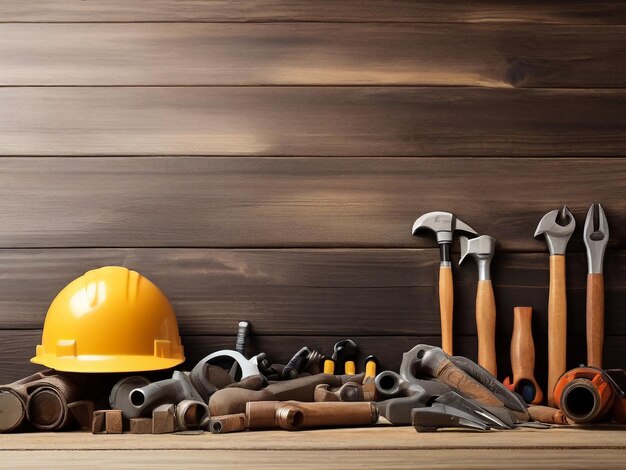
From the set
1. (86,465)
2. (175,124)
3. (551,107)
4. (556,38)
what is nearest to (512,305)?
(551,107)

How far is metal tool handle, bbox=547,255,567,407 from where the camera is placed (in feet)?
6.01

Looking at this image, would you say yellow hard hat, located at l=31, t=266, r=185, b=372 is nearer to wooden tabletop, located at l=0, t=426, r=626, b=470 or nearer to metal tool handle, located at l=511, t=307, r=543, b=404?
wooden tabletop, located at l=0, t=426, r=626, b=470

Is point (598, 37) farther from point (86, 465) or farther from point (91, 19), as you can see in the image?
point (86, 465)

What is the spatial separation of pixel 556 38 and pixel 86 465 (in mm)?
1517

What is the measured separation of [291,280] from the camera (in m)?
1.94

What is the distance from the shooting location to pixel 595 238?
1904 mm

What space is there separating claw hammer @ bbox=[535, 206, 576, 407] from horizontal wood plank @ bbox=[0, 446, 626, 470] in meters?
0.55

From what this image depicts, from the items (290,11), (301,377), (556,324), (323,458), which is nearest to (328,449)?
(323,458)

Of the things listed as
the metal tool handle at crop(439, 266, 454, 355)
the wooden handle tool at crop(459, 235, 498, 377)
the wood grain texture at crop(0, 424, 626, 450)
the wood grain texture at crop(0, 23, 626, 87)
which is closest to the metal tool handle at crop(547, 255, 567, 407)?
the wooden handle tool at crop(459, 235, 498, 377)

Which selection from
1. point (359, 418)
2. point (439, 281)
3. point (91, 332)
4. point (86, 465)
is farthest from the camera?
point (439, 281)

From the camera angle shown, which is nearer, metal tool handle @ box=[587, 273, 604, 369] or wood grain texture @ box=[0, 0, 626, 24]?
metal tool handle @ box=[587, 273, 604, 369]

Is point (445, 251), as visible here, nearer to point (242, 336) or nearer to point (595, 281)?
point (595, 281)

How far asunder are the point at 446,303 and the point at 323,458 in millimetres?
749

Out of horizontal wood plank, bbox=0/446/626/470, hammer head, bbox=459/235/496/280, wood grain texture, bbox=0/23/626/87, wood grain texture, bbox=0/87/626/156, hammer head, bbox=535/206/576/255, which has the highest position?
wood grain texture, bbox=0/23/626/87
